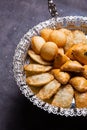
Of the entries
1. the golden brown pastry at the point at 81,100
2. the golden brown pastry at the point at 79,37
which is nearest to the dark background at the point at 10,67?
the golden brown pastry at the point at 81,100

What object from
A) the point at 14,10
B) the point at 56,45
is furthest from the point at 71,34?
the point at 14,10

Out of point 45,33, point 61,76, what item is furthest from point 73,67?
point 45,33

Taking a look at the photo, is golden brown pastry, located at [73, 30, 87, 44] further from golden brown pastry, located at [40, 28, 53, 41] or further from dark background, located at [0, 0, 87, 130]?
dark background, located at [0, 0, 87, 130]

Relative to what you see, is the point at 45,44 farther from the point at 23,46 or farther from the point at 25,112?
the point at 25,112

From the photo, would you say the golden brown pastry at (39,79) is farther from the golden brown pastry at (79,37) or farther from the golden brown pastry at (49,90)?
the golden brown pastry at (79,37)

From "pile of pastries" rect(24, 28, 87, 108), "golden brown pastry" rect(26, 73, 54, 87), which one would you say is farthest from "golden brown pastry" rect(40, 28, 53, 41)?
"golden brown pastry" rect(26, 73, 54, 87)

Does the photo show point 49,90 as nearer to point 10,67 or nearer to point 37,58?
point 37,58
